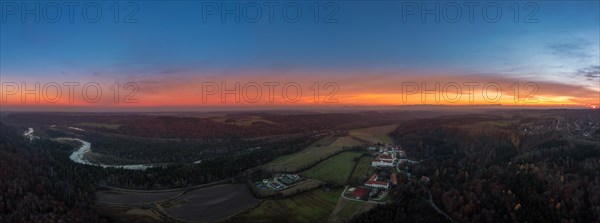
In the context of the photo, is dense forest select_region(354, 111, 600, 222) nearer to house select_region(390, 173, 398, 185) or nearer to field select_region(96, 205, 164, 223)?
house select_region(390, 173, 398, 185)

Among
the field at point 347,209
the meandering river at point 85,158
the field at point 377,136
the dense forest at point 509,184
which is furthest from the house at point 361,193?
the field at point 377,136

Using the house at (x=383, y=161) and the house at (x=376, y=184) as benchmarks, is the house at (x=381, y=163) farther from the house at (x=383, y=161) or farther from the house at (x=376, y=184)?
the house at (x=376, y=184)

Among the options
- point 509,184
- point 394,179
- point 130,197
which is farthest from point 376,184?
point 130,197

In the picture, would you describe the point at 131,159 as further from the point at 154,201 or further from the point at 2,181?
the point at 154,201

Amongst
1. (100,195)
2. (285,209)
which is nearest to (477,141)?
(285,209)

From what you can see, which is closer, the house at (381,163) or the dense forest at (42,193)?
the dense forest at (42,193)

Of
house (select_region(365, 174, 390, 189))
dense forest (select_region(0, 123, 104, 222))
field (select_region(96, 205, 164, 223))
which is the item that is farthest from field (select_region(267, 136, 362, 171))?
dense forest (select_region(0, 123, 104, 222))
